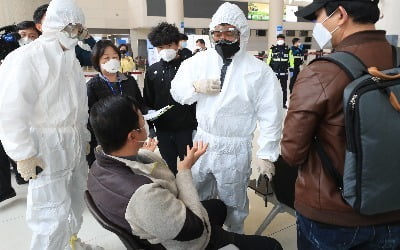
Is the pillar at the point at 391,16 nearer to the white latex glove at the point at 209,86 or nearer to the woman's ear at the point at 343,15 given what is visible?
the white latex glove at the point at 209,86

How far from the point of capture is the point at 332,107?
895 mm

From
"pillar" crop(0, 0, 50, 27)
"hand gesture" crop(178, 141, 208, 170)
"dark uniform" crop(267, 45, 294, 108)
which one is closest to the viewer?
"hand gesture" crop(178, 141, 208, 170)

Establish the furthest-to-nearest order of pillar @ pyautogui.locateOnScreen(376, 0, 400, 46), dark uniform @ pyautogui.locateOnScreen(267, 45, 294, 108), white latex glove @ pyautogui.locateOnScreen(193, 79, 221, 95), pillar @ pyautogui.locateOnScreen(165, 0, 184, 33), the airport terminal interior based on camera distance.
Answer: pillar @ pyautogui.locateOnScreen(165, 0, 184, 33) → dark uniform @ pyautogui.locateOnScreen(267, 45, 294, 108) → pillar @ pyautogui.locateOnScreen(376, 0, 400, 46) → the airport terminal interior → white latex glove @ pyautogui.locateOnScreen(193, 79, 221, 95)

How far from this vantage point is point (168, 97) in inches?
90.0

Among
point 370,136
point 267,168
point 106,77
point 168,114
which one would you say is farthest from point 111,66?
point 370,136

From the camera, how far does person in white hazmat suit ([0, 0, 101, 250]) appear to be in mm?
1446

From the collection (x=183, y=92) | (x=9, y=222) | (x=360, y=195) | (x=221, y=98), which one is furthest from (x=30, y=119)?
(x=360, y=195)

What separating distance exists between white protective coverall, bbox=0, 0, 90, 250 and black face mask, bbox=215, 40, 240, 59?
835mm

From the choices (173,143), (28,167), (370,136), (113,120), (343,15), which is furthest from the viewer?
(173,143)

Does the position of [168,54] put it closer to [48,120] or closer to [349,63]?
[48,120]

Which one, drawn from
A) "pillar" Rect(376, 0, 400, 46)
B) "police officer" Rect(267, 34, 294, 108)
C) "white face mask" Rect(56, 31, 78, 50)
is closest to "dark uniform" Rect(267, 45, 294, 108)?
"police officer" Rect(267, 34, 294, 108)

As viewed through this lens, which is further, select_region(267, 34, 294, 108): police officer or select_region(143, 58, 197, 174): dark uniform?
select_region(267, 34, 294, 108): police officer

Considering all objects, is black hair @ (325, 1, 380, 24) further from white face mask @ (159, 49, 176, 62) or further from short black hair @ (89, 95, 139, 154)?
white face mask @ (159, 49, 176, 62)

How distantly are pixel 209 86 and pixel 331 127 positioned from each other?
0.78m
